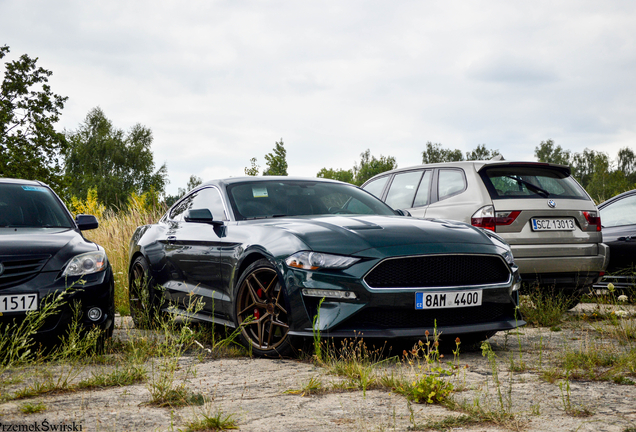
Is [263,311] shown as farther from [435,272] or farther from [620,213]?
→ [620,213]

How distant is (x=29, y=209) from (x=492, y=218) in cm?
478

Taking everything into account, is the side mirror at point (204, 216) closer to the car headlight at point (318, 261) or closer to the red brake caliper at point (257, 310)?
the red brake caliper at point (257, 310)

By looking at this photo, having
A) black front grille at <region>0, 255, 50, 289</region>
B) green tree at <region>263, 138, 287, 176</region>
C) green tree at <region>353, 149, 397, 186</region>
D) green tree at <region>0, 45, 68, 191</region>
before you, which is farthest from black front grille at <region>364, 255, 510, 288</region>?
green tree at <region>353, 149, 397, 186</region>

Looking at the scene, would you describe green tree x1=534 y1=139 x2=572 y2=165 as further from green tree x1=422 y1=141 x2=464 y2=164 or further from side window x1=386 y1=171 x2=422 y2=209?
side window x1=386 y1=171 x2=422 y2=209

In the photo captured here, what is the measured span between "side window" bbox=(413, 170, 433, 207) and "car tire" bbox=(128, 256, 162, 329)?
3.34 metres

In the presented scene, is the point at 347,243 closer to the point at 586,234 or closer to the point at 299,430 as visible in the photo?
the point at 299,430

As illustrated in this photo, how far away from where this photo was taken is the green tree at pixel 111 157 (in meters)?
65.7

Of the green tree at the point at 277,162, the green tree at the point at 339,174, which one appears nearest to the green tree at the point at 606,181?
the green tree at the point at 339,174

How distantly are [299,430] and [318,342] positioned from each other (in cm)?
152

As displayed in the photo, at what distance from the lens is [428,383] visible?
11.7 feet

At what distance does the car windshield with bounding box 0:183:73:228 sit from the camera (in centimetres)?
632

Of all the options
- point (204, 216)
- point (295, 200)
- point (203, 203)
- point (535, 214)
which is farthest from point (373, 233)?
point (535, 214)

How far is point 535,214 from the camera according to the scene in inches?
283

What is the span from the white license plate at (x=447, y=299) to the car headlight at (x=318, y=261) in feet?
1.78
